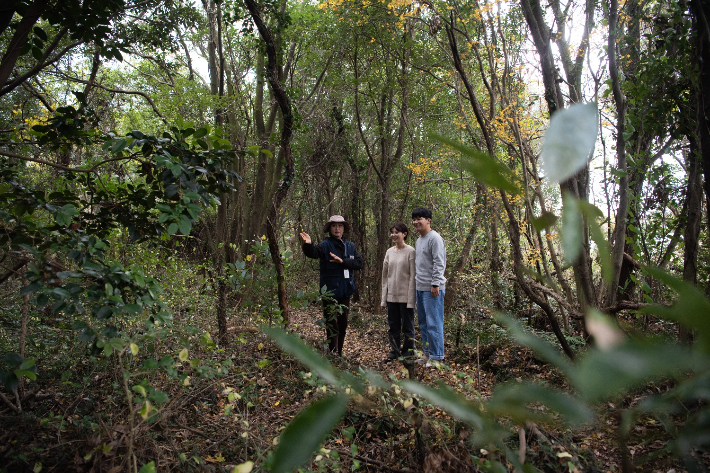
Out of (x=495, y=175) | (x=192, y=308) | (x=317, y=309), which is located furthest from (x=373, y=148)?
(x=495, y=175)

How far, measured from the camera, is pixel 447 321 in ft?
22.9

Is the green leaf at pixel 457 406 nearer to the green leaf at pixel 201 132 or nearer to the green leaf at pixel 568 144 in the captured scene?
the green leaf at pixel 568 144

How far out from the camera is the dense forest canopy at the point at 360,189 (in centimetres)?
26

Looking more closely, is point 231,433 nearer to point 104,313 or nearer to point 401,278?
point 104,313

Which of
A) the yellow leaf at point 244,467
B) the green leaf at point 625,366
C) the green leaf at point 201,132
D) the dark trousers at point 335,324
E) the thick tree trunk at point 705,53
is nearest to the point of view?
the green leaf at point 625,366

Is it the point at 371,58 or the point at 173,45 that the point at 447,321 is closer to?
the point at 371,58

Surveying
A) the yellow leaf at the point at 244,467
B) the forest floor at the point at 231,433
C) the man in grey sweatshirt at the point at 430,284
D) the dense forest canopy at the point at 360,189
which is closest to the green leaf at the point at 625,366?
the dense forest canopy at the point at 360,189

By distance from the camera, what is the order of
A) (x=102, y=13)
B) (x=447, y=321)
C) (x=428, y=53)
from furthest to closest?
(x=428, y=53) < (x=447, y=321) < (x=102, y=13)

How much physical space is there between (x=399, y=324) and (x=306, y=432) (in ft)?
17.5

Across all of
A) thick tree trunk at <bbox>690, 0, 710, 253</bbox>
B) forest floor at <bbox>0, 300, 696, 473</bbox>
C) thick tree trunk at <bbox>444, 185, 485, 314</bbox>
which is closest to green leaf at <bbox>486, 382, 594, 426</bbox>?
thick tree trunk at <bbox>690, 0, 710, 253</bbox>

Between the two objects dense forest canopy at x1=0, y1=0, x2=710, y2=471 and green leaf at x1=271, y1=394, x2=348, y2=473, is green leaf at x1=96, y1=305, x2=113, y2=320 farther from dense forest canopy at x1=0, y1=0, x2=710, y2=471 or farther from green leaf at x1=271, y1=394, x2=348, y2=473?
green leaf at x1=271, y1=394, x2=348, y2=473

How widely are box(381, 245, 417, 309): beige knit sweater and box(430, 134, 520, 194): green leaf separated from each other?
4981 millimetres

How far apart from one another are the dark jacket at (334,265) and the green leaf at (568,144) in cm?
493

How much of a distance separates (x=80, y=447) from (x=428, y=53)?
748 centimetres
